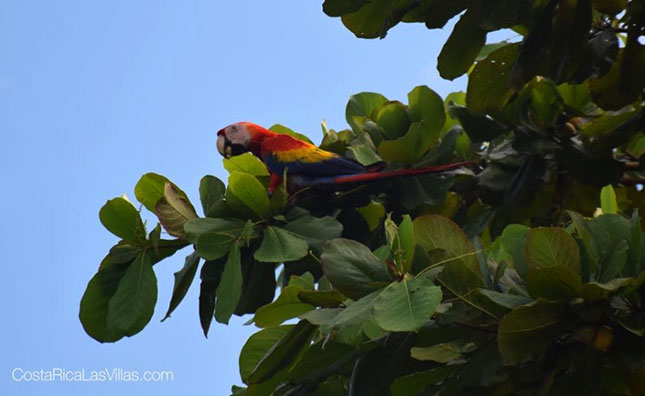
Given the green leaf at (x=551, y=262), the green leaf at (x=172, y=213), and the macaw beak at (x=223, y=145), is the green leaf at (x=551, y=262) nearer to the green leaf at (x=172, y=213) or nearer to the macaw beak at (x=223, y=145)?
the green leaf at (x=172, y=213)

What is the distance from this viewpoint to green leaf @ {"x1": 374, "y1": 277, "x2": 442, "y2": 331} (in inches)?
63.3

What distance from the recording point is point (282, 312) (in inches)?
76.9

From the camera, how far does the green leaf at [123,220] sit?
2389 mm

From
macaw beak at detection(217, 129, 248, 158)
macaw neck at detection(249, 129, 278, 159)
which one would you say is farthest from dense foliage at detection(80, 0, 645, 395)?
macaw beak at detection(217, 129, 248, 158)

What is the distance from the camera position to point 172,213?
2400 mm

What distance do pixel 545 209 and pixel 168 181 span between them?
1.34 m

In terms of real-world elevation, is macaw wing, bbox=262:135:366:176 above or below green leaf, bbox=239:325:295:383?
above

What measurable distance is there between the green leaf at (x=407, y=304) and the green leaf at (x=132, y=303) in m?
0.78

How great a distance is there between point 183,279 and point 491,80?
101 cm

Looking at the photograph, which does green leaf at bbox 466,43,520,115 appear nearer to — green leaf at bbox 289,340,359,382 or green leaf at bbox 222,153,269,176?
green leaf at bbox 222,153,269,176

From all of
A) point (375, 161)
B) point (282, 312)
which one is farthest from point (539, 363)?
point (375, 161)

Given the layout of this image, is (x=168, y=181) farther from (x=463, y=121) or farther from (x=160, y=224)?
(x=463, y=121)

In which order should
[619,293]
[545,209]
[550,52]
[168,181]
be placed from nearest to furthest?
1. [619,293]
2. [550,52]
3. [168,181]
4. [545,209]

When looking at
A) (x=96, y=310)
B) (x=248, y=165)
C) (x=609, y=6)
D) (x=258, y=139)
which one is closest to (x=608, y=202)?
(x=609, y=6)
